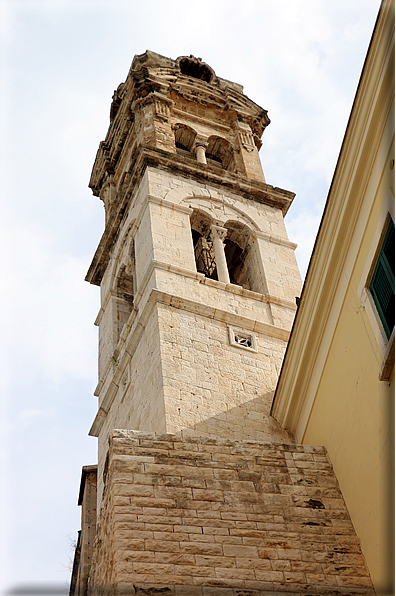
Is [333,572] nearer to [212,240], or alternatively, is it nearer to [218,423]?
[218,423]

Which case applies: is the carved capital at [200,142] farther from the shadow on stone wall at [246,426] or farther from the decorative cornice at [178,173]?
the shadow on stone wall at [246,426]

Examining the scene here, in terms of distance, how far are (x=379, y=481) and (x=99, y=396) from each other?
935 centimetres

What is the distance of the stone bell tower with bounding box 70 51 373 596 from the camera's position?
7961 millimetres

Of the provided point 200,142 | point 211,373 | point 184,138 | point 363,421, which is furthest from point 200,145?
point 363,421

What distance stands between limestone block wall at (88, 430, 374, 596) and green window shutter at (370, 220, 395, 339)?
237 cm

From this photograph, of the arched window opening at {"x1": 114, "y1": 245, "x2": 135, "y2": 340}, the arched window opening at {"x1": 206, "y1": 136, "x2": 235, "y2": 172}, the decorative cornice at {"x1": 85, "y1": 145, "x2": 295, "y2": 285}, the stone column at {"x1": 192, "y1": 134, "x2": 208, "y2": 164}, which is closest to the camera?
the arched window opening at {"x1": 114, "y1": 245, "x2": 135, "y2": 340}

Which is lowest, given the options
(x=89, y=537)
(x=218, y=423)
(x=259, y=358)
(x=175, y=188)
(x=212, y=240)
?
(x=89, y=537)

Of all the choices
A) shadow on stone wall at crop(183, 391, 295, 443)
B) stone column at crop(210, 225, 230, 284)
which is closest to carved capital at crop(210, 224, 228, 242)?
stone column at crop(210, 225, 230, 284)

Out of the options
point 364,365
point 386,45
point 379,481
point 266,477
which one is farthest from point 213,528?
point 386,45

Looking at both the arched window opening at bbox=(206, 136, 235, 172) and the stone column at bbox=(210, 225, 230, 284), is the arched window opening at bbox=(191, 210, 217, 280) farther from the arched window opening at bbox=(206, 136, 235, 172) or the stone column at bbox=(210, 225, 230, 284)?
the arched window opening at bbox=(206, 136, 235, 172)

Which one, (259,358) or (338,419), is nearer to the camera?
(338,419)

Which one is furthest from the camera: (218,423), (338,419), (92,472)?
(92,472)

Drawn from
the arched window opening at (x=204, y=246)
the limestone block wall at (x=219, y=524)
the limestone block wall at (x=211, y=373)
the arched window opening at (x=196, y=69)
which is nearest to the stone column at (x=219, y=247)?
the arched window opening at (x=204, y=246)

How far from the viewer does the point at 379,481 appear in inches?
322
